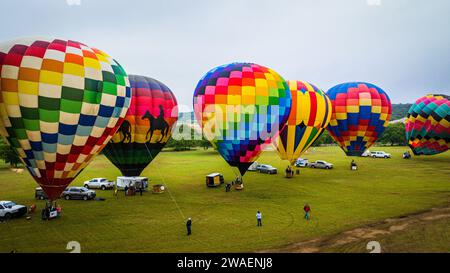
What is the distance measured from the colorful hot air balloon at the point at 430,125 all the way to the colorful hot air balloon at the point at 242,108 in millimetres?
26521

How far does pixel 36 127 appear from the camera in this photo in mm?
15016

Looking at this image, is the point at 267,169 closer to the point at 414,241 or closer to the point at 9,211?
the point at 414,241

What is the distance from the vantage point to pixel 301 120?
26859mm

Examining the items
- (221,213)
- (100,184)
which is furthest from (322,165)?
(100,184)

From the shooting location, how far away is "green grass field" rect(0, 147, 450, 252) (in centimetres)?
1358

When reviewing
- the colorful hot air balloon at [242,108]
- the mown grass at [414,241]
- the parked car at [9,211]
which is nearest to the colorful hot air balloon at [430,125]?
the colorful hot air balloon at [242,108]

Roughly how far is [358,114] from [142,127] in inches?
835

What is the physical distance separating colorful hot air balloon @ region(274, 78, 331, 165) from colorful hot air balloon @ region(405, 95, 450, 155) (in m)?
20.3

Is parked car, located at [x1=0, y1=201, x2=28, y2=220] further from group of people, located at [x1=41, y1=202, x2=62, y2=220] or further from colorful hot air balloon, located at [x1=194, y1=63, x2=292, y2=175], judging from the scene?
colorful hot air balloon, located at [x1=194, y1=63, x2=292, y2=175]

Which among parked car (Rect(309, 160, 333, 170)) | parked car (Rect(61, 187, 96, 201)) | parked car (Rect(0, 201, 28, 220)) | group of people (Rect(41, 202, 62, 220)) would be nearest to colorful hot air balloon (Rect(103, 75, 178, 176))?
parked car (Rect(61, 187, 96, 201))

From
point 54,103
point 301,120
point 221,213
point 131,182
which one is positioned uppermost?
point 54,103

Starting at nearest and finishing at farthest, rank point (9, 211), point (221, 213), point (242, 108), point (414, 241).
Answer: point (414, 241) → point (9, 211) → point (221, 213) → point (242, 108)

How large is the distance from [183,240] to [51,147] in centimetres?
797

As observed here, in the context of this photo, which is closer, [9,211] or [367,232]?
[367,232]
